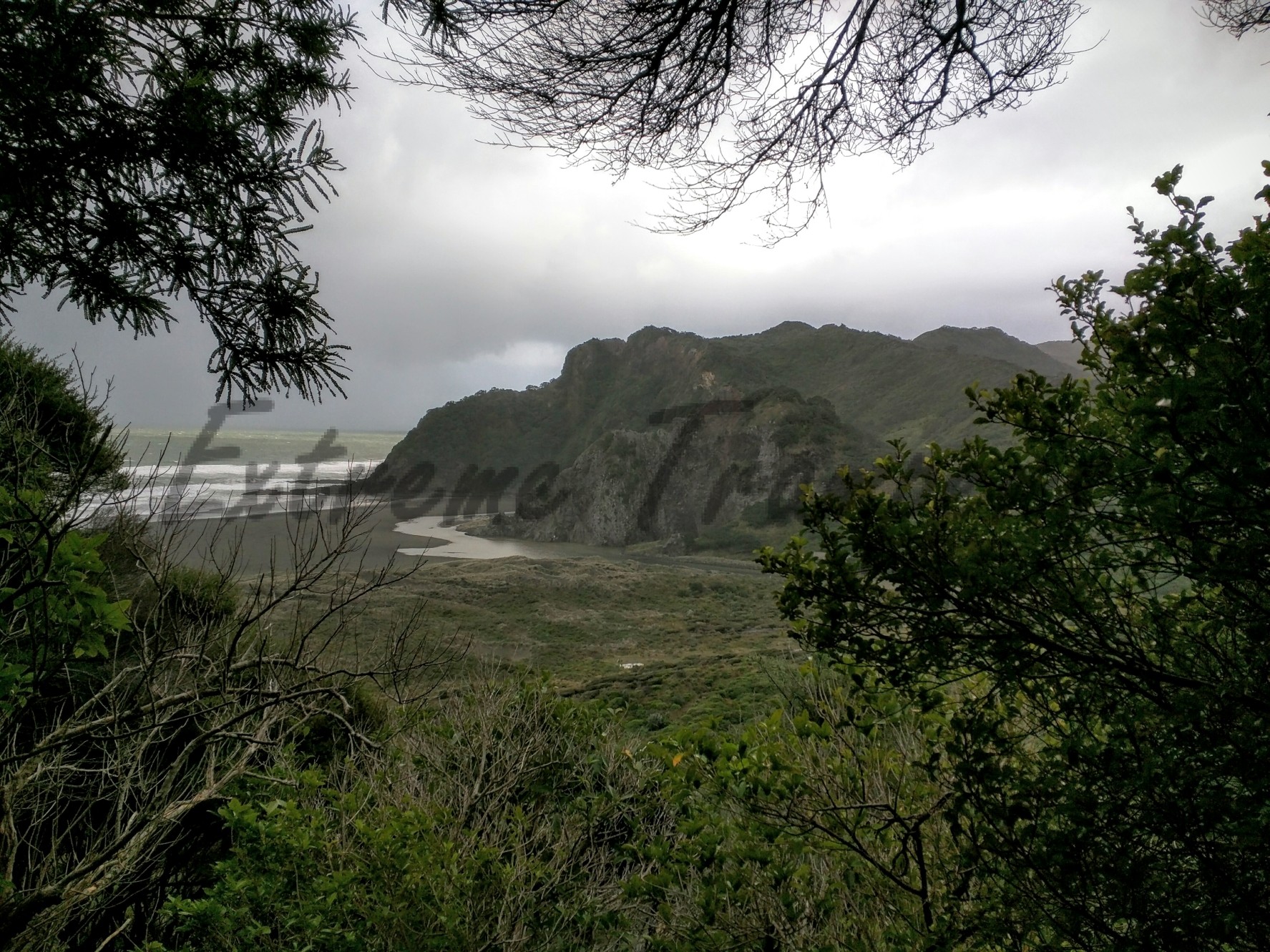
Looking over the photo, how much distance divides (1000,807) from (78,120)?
353 cm

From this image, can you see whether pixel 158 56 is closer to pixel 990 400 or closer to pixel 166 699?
pixel 166 699

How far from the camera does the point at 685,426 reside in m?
96.8

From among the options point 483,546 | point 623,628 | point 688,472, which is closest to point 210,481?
point 623,628

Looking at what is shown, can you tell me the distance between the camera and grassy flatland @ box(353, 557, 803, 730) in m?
16.5

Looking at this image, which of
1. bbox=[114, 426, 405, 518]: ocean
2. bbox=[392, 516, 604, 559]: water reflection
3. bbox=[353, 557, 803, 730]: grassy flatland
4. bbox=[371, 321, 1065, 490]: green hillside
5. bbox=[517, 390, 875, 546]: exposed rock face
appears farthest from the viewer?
bbox=[371, 321, 1065, 490]: green hillside

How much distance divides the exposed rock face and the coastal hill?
8.2 inches

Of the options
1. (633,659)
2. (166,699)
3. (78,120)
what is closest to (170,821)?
(166,699)

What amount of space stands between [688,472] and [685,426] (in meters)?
8.79

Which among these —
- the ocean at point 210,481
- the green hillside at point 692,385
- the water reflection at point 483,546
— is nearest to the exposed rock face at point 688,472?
the water reflection at point 483,546

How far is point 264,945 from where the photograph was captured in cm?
386

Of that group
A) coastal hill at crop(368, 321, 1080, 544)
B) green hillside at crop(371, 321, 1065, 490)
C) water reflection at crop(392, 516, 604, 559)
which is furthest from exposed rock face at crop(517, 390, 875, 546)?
green hillside at crop(371, 321, 1065, 490)

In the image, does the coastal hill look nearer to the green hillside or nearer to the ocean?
the green hillside

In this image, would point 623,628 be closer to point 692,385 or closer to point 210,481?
point 210,481

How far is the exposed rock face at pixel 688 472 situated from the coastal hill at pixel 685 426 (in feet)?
0.69
